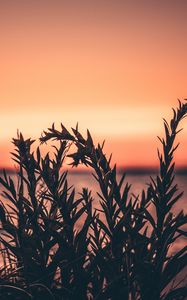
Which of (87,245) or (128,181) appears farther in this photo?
(128,181)

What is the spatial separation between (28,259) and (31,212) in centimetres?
14

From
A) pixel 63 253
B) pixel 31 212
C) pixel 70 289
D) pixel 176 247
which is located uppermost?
pixel 31 212

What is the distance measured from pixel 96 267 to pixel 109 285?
10 centimetres

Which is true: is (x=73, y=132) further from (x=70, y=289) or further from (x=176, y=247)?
(x=176, y=247)

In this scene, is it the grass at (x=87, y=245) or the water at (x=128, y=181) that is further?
the water at (x=128, y=181)

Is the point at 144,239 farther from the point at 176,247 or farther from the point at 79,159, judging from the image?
the point at 176,247

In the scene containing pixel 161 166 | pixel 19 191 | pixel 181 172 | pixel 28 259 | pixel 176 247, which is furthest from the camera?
pixel 181 172

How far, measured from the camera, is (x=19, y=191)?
1353 mm

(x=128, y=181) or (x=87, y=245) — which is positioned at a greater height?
(x=128, y=181)

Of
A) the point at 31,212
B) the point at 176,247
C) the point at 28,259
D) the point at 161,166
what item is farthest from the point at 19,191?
the point at 176,247

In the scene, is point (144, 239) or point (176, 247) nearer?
point (144, 239)

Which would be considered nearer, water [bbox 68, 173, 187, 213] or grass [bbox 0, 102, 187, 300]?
grass [bbox 0, 102, 187, 300]

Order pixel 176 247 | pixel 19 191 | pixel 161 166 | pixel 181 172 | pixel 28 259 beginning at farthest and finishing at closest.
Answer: pixel 181 172
pixel 176 247
pixel 161 166
pixel 19 191
pixel 28 259

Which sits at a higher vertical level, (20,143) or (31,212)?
(20,143)
